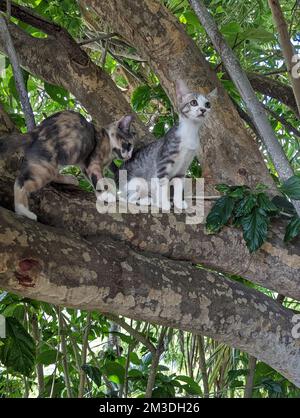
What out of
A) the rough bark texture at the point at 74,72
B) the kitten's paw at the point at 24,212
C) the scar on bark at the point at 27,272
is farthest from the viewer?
the rough bark texture at the point at 74,72

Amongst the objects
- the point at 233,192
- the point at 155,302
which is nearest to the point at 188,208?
the point at 233,192

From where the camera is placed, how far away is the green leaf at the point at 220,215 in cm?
200

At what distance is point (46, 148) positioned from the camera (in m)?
1.89

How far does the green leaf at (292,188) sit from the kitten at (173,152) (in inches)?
22.5

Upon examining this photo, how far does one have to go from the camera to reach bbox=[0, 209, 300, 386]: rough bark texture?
4.95 ft

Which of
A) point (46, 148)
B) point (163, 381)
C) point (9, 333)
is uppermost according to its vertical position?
point (46, 148)

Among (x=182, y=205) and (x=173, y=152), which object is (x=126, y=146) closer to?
(x=173, y=152)

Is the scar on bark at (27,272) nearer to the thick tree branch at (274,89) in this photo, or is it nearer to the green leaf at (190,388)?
the green leaf at (190,388)

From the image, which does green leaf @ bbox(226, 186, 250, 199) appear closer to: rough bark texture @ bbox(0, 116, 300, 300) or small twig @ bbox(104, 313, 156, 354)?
rough bark texture @ bbox(0, 116, 300, 300)

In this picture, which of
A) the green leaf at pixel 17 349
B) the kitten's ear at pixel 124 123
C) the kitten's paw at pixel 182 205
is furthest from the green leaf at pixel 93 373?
the kitten's ear at pixel 124 123

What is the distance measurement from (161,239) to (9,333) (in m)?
0.64
